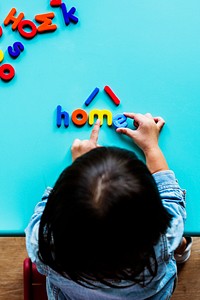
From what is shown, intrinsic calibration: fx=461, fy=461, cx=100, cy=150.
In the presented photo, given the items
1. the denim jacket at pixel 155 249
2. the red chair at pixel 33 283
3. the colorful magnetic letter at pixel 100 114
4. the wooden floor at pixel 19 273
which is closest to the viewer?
the denim jacket at pixel 155 249

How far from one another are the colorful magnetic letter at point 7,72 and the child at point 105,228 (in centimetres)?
28

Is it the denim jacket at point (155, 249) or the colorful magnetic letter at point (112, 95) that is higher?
the colorful magnetic letter at point (112, 95)

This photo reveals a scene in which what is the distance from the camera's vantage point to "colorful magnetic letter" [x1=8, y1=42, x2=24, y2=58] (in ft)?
2.66

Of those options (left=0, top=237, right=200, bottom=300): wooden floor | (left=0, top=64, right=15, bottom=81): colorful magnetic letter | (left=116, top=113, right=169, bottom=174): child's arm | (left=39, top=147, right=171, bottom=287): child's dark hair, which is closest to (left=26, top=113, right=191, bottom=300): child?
(left=39, top=147, right=171, bottom=287): child's dark hair

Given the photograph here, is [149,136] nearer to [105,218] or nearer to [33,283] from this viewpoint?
[105,218]

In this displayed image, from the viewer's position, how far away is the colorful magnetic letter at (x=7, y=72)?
800 millimetres

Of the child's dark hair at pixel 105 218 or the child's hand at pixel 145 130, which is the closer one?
the child's dark hair at pixel 105 218

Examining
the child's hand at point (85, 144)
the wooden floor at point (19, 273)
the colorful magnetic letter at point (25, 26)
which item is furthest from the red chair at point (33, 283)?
the colorful magnetic letter at point (25, 26)

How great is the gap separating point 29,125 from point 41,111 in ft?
0.11

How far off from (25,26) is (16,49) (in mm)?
51

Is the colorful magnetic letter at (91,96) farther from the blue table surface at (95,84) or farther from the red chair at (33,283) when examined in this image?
the red chair at (33,283)

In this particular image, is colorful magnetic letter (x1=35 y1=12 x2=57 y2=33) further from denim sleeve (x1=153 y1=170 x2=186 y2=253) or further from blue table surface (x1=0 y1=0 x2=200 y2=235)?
denim sleeve (x1=153 y1=170 x2=186 y2=253)

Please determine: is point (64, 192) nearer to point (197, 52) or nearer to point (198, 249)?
point (197, 52)

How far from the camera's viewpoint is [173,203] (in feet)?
2.33
